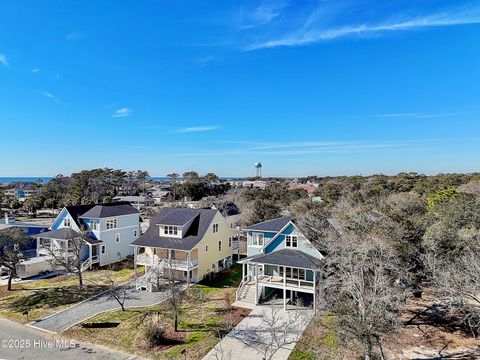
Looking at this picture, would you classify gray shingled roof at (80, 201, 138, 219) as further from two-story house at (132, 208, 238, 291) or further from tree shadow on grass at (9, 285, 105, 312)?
tree shadow on grass at (9, 285, 105, 312)

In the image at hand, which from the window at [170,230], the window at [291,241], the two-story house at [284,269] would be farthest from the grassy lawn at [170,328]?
the window at [170,230]

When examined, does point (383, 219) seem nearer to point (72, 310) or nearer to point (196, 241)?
point (196, 241)

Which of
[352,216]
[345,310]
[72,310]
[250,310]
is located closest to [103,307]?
[72,310]

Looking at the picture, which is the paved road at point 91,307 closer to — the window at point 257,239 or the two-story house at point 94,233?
the two-story house at point 94,233

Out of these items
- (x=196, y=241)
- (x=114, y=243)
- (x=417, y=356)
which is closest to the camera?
(x=417, y=356)

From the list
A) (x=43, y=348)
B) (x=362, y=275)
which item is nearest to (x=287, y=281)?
(x=362, y=275)

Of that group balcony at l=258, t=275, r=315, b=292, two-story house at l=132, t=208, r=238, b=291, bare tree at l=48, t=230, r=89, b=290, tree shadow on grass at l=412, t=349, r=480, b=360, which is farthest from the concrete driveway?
bare tree at l=48, t=230, r=89, b=290

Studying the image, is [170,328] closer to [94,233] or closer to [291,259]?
[291,259]
